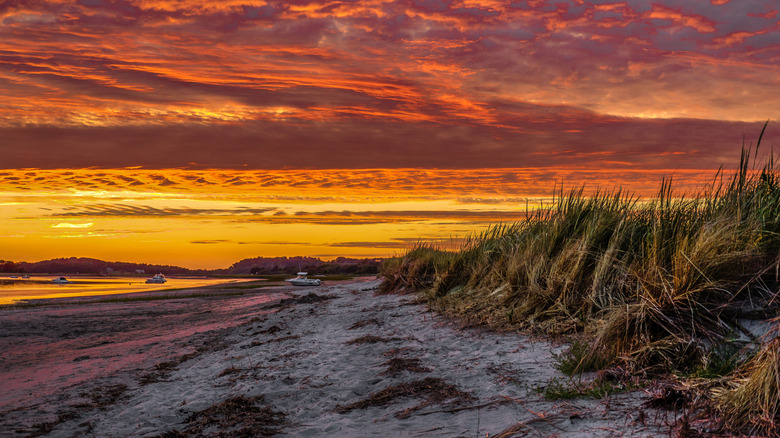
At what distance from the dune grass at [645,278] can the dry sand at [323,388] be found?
2.07 feet

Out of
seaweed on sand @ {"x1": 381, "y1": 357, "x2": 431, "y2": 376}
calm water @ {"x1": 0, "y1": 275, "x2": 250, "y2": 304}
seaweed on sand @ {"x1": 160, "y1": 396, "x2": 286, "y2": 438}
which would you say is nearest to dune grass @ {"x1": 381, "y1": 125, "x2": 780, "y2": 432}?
seaweed on sand @ {"x1": 381, "y1": 357, "x2": 431, "y2": 376}

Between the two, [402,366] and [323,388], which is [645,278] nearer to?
[402,366]

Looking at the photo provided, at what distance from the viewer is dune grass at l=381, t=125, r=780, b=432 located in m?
5.10

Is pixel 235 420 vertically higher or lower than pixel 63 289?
higher

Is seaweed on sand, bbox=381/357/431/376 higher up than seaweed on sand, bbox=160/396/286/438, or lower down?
higher up

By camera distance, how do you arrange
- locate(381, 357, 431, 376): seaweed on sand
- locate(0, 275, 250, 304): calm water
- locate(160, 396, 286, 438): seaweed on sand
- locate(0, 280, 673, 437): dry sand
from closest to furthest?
locate(0, 280, 673, 437): dry sand → locate(160, 396, 286, 438): seaweed on sand → locate(381, 357, 431, 376): seaweed on sand → locate(0, 275, 250, 304): calm water

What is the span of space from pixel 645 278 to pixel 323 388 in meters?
4.01

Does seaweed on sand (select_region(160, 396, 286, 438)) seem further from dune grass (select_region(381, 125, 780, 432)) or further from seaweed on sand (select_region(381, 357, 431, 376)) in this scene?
dune grass (select_region(381, 125, 780, 432))

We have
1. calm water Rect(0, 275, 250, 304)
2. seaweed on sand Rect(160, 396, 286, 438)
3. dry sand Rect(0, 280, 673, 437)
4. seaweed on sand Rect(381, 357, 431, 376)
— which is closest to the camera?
dry sand Rect(0, 280, 673, 437)

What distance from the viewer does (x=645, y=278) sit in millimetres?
5668

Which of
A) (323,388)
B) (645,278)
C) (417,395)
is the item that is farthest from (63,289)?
(645,278)

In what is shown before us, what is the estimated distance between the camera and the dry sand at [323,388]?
4379mm

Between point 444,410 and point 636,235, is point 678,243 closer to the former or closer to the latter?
point 636,235

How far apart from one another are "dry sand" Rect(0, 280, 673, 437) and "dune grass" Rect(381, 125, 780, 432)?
24.9 inches
